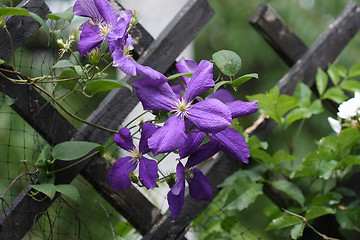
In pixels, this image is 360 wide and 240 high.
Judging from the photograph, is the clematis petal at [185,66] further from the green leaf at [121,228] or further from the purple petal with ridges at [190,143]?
the green leaf at [121,228]

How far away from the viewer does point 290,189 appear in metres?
1.08

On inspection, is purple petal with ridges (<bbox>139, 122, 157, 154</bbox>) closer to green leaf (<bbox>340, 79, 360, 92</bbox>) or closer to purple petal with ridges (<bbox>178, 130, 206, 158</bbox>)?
purple petal with ridges (<bbox>178, 130, 206, 158</bbox>)

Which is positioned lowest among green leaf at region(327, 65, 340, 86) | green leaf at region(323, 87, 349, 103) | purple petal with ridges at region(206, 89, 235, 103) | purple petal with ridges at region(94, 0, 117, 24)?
purple petal with ridges at region(94, 0, 117, 24)

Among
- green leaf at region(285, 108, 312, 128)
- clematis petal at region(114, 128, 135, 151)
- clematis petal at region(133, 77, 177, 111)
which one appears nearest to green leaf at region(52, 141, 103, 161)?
clematis petal at region(114, 128, 135, 151)

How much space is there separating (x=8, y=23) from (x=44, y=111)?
0.17 metres

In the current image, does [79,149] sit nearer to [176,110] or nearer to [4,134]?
[176,110]


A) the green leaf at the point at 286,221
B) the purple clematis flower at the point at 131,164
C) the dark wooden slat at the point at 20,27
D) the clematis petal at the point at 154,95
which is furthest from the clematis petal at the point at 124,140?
the green leaf at the point at 286,221

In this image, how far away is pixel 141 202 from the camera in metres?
0.97

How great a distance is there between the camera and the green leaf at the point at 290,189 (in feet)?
3.50

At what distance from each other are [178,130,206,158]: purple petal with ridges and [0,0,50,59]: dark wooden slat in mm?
370

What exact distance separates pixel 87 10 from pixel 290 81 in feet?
2.33

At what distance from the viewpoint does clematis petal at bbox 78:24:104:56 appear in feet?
2.19

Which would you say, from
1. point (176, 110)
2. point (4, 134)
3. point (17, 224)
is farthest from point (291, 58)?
point (4, 134)

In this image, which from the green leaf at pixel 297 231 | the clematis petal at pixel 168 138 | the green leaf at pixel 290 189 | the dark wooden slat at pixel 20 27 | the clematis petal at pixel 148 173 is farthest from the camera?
the green leaf at pixel 290 189
